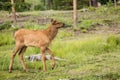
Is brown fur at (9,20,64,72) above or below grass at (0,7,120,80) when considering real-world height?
above

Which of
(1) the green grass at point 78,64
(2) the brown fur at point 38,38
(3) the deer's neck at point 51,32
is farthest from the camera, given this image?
(3) the deer's neck at point 51,32

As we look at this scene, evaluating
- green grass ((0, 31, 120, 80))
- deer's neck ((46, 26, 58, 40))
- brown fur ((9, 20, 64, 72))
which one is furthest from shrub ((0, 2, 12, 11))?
green grass ((0, 31, 120, 80))

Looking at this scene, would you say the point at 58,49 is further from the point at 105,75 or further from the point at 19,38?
the point at 105,75

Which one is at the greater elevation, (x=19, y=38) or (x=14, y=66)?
(x=19, y=38)

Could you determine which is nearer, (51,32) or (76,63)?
(51,32)

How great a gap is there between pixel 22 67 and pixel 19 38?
3.78ft

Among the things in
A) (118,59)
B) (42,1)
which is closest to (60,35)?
(118,59)

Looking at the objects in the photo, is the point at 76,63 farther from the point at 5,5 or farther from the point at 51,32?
the point at 5,5

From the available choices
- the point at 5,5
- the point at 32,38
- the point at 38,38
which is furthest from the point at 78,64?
the point at 5,5

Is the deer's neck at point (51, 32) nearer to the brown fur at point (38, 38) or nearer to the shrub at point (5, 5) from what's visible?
the brown fur at point (38, 38)

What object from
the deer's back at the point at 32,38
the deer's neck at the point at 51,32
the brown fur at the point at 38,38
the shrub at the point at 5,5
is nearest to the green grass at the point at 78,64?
the brown fur at the point at 38,38

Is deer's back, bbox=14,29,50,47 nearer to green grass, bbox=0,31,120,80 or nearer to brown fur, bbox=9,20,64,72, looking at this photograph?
brown fur, bbox=9,20,64,72

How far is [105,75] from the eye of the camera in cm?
1221

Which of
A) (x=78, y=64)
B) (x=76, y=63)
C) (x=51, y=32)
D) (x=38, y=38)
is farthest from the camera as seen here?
(x=76, y=63)
